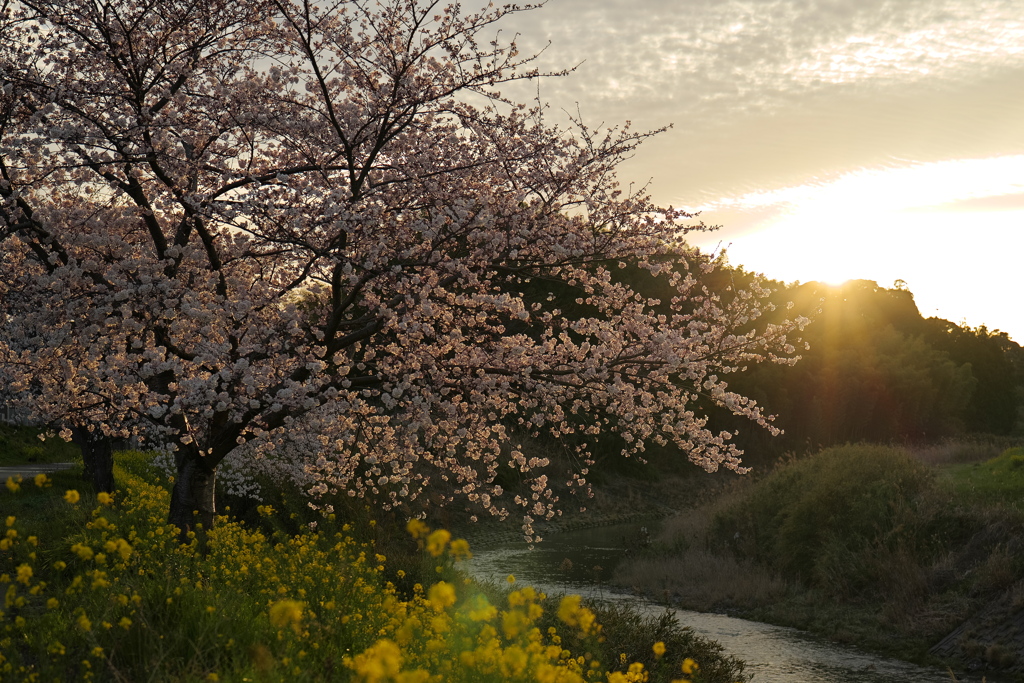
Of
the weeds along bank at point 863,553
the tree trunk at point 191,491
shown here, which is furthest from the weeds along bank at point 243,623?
the weeds along bank at point 863,553

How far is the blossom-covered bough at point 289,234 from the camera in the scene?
9.62 metres

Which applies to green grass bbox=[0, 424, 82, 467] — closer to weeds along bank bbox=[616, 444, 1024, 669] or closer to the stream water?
the stream water

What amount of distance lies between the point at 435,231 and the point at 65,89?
15.7ft

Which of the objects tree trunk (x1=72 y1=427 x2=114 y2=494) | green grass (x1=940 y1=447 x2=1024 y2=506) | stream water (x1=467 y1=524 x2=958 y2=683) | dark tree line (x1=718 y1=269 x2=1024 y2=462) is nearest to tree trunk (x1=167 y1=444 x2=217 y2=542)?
stream water (x1=467 y1=524 x2=958 y2=683)

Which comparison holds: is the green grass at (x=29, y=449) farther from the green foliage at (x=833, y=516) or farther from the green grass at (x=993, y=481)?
the green grass at (x=993, y=481)

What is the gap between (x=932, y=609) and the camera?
17.7 metres

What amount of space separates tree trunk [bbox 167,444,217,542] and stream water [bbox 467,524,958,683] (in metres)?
7.84

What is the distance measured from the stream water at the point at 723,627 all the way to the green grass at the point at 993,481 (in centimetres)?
635

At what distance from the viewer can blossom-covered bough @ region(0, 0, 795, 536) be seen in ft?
31.6

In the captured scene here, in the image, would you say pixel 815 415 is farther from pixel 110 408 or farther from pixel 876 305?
pixel 110 408

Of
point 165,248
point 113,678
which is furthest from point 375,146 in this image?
point 113,678

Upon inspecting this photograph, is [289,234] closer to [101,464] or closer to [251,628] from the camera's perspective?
[251,628]

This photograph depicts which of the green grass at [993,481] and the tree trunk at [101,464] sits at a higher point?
Result: the tree trunk at [101,464]

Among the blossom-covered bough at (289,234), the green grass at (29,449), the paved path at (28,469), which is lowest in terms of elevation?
the paved path at (28,469)
